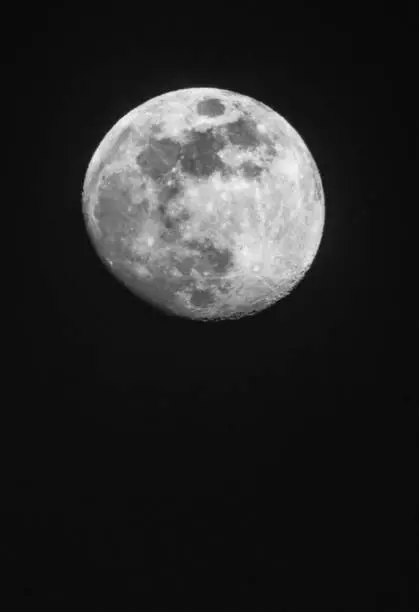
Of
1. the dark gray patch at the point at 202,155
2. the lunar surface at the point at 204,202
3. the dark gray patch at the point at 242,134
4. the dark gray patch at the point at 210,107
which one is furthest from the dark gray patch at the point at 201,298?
the dark gray patch at the point at 210,107

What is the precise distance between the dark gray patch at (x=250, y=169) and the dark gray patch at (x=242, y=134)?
0.13 metres

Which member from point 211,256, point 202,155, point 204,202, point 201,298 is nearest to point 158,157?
point 202,155

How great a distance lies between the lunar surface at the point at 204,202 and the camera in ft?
12.8

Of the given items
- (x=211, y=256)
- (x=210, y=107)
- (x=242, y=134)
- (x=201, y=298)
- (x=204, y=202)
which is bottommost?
(x=201, y=298)

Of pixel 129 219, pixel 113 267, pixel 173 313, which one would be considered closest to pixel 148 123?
pixel 129 219

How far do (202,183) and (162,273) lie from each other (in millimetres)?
658

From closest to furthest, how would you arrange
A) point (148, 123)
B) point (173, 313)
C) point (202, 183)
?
1. point (202, 183)
2. point (148, 123)
3. point (173, 313)

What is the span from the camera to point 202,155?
3.92 m

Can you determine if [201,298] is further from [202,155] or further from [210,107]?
[210,107]

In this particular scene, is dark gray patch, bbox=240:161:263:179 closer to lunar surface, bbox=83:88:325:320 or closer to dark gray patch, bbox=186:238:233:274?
lunar surface, bbox=83:88:325:320

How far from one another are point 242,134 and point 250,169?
0.27 metres

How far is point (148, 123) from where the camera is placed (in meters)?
4.14

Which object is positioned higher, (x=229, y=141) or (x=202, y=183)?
(x=229, y=141)

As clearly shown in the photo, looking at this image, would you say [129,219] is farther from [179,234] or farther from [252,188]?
[252,188]
